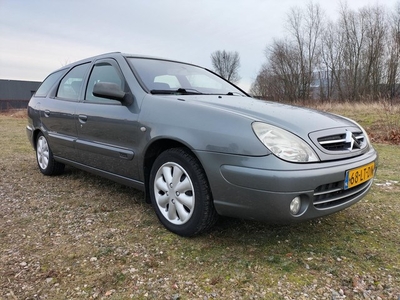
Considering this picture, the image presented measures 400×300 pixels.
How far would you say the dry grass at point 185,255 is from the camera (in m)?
1.70

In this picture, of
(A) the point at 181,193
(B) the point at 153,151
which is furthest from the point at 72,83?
(A) the point at 181,193

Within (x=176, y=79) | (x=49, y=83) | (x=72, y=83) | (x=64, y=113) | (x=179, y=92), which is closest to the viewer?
(x=179, y=92)

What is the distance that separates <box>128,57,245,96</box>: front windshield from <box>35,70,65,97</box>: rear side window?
1620 mm

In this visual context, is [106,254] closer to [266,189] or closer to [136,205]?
[136,205]

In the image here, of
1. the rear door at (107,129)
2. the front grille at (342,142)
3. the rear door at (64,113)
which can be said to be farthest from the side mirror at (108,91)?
the front grille at (342,142)

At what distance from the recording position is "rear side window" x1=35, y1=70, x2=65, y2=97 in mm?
4078

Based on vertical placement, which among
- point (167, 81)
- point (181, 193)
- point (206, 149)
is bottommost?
point (181, 193)

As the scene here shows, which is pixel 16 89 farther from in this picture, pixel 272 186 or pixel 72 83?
pixel 272 186

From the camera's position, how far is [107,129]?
9.23 ft

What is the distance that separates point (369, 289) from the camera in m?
1.69

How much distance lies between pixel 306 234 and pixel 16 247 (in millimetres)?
Answer: 2130

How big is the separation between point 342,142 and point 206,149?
96 centimetres

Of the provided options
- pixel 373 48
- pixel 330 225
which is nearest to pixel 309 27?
pixel 373 48

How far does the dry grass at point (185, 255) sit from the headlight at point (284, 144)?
0.68 meters
